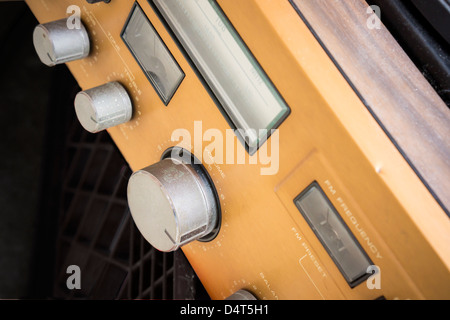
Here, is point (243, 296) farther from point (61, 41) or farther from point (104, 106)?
point (61, 41)

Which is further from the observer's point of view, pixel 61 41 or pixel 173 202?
pixel 61 41

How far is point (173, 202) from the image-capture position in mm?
702

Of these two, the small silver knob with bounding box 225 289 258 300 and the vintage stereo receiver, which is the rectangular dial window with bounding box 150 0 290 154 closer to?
the vintage stereo receiver

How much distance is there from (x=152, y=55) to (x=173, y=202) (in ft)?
0.95

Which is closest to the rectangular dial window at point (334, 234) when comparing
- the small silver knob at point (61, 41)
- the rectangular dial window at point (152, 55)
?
the rectangular dial window at point (152, 55)

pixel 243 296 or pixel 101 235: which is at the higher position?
pixel 101 235

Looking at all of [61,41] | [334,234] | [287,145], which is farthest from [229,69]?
[61,41]

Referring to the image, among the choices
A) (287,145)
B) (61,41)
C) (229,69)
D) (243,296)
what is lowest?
(243,296)

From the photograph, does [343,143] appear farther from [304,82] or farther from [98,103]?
[98,103]

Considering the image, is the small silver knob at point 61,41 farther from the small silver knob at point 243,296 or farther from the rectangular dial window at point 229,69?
the small silver knob at point 243,296

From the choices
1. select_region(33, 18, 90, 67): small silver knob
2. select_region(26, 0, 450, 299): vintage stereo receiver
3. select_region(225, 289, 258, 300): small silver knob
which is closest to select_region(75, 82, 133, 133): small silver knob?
select_region(26, 0, 450, 299): vintage stereo receiver

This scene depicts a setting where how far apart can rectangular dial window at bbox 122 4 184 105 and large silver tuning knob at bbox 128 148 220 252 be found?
14cm

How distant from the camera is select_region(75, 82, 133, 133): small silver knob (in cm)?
85
